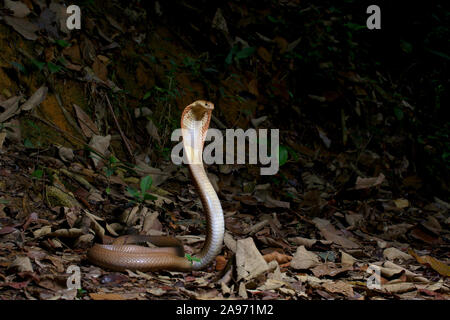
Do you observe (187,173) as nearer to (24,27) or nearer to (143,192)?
(143,192)

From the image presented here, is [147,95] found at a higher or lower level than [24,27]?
lower

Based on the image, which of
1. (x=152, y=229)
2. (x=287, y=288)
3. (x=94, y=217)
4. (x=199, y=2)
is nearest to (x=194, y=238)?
(x=152, y=229)

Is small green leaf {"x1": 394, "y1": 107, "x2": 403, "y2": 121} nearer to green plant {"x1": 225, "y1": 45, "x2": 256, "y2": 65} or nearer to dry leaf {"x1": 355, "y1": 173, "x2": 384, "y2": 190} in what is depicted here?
dry leaf {"x1": 355, "y1": 173, "x2": 384, "y2": 190}

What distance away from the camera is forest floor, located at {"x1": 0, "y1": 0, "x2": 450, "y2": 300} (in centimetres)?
274

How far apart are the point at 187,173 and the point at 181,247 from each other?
6.48ft

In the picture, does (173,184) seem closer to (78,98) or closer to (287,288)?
(78,98)

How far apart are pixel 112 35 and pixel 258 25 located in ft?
8.48

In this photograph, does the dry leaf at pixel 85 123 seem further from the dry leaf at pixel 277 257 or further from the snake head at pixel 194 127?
the dry leaf at pixel 277 257

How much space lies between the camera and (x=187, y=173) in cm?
507

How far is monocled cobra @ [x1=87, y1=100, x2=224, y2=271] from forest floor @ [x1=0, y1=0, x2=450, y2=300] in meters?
0.08

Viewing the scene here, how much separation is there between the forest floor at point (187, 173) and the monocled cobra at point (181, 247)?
81 millimetres

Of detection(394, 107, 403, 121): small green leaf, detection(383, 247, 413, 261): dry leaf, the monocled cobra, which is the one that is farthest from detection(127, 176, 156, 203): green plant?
detection(394, 107, 403, 121): small green leaf

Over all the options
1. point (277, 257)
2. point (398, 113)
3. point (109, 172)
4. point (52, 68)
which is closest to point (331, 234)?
point (277, 257)

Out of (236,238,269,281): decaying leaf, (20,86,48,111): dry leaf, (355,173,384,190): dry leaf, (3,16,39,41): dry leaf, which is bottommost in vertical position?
(236,238,269,281): decaying leaf
